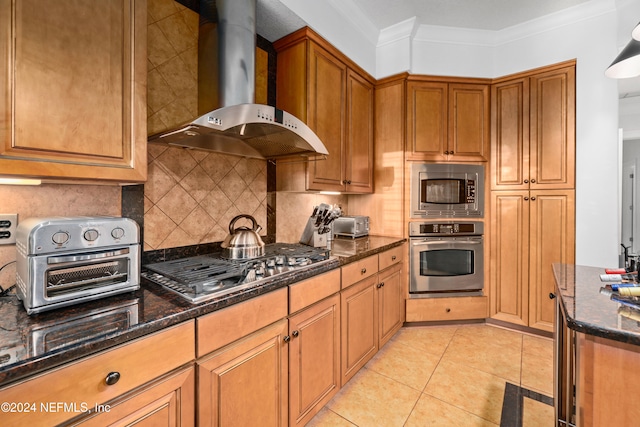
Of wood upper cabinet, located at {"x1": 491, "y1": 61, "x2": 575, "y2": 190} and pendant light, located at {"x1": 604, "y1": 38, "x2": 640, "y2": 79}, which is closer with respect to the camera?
pendant light, located at {"x1": 604, "y1": 38, "x2": 640, "y2": 79}

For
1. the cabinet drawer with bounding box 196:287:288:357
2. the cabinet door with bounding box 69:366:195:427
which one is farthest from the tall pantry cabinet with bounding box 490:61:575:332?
the cabinet door with bounding box 69:366:195:427

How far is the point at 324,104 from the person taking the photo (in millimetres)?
2166

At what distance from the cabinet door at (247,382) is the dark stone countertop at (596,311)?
1.09 metres

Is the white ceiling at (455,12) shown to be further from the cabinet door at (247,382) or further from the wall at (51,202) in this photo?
the cabinet door at (247,382)

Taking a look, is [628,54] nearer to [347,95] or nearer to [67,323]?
[347,95]

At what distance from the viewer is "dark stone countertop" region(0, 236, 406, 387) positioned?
661 millimetres

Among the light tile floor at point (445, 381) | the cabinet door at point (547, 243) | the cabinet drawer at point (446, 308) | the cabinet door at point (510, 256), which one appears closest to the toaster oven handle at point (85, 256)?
the light tile floor at point (445, 381)

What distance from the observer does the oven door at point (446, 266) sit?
8.97 ft

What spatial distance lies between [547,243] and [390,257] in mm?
1451

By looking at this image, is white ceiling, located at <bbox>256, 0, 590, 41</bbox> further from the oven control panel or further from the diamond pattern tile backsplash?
the oven control panel

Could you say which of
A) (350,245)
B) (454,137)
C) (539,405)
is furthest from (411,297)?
(454,137)

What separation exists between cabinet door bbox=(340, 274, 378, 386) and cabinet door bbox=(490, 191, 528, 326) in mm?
1442

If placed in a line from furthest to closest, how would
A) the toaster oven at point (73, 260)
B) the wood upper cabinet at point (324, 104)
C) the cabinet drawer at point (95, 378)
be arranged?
the wood upper cabinet at point (324, 104) < the toaster oven at point (73, 260) < the cabinet drawer at point (95, 378)

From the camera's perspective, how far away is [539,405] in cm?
174
